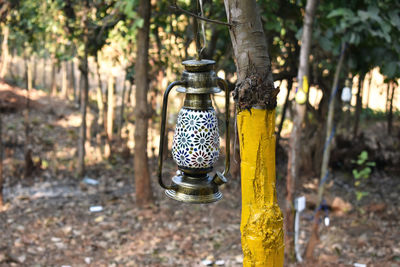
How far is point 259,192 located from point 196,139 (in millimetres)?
420

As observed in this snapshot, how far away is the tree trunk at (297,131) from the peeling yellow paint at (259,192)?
238cm

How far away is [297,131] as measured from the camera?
15.2ft

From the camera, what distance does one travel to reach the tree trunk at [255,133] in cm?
205

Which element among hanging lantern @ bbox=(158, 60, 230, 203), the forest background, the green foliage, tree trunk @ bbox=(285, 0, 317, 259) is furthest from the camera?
the green foliage

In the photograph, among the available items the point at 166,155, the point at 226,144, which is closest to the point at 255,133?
the point at 226,144

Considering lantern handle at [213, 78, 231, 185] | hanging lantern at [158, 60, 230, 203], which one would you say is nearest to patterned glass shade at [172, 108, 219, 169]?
hanging lantern at [158, 60, 230, 203]

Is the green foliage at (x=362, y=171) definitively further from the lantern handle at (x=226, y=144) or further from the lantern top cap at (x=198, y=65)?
the lantern top cap at (x=198, y=65)

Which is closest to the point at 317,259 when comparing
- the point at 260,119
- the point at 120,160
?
the point at 260,119

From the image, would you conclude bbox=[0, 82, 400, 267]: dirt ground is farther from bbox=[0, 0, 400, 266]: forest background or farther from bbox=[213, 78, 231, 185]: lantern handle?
bbox=[213, 78, 231, 185]: lantern handle

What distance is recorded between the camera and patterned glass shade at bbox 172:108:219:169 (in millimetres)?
2215

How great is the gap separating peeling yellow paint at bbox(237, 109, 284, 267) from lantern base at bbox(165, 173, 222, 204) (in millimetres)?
186

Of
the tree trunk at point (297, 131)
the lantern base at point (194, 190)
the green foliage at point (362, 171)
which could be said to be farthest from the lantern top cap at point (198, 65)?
the green foliage at point (362, 171)

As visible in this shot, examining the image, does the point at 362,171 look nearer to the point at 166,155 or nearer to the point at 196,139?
the point at 166,155

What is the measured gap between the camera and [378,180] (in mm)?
9258
